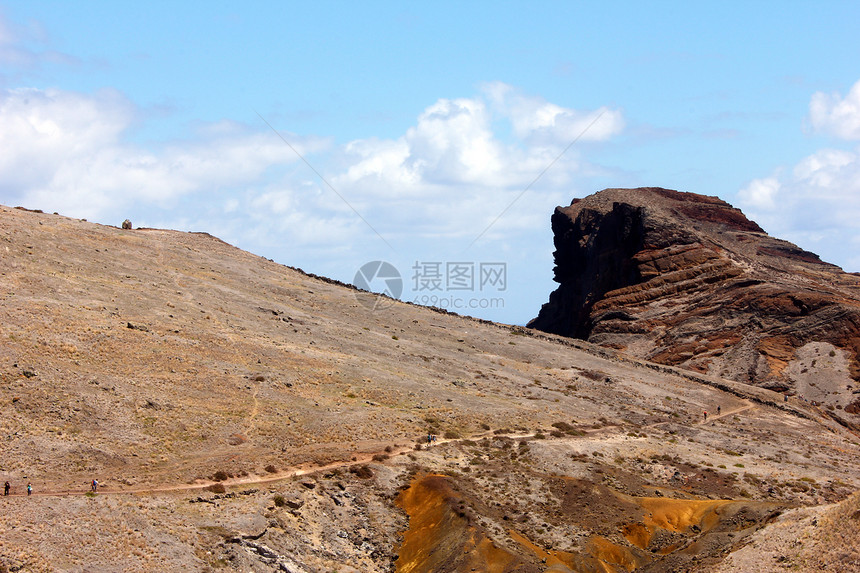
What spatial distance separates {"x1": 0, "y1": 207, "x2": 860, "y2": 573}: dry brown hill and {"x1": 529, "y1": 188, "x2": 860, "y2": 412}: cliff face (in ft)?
38.1

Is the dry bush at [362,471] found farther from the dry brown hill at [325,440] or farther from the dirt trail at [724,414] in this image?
the dirt trail at [724,414]

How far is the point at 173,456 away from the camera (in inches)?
1606

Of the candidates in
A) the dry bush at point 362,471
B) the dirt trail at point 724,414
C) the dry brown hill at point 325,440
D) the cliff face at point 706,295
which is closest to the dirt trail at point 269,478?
the dry brown hill at point 325,440

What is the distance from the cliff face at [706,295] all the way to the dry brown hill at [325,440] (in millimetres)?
11620

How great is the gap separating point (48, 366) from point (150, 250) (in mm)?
33831

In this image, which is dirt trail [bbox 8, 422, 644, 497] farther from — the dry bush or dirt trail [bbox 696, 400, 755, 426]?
dirt trail [bbox 696, 400, 755, 426]

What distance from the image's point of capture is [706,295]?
104 m

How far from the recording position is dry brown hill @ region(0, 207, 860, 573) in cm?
3369

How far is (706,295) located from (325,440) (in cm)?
7173

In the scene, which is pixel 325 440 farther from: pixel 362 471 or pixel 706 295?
pixel 706 295

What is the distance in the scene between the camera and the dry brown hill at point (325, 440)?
3369 cm

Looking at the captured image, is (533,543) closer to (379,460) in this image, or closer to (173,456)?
(379,460)

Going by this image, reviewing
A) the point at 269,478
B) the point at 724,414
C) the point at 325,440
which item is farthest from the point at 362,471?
the point at 724,414

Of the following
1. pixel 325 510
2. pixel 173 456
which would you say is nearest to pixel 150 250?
pixel 173 456
